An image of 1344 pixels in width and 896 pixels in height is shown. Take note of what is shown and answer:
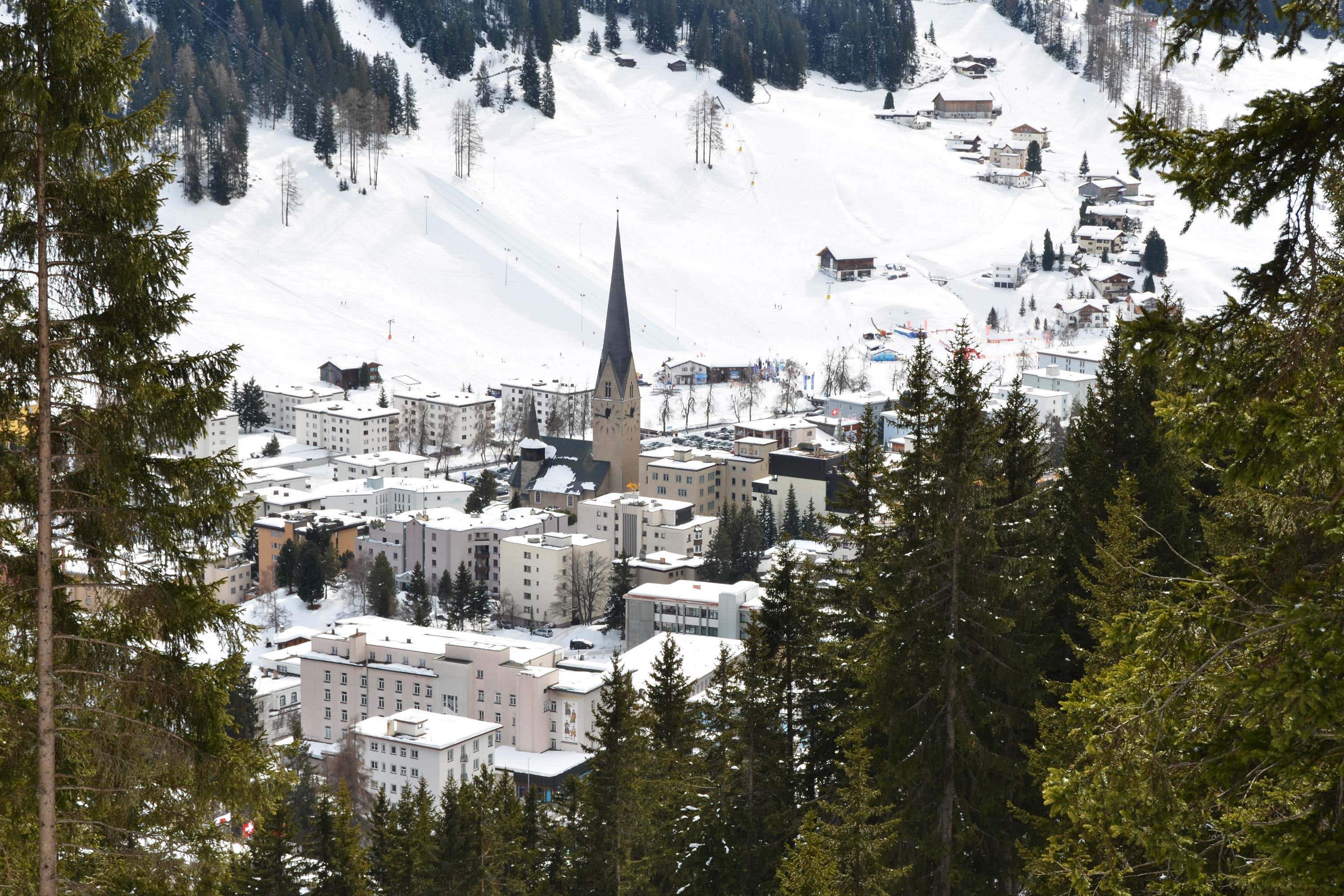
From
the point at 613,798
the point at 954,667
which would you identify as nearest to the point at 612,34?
the point at 613,798

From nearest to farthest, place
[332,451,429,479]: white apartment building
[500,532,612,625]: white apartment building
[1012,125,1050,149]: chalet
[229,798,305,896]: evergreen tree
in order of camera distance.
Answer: [229,798,305,896]: evergreen tree → [500,532,612,625]: white apartment building → [332,451,429,479]: white apartment building → [1012,125,1050,149]: chalet

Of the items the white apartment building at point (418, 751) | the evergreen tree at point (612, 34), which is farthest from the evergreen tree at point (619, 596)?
the evergreen tree at point (612, 34)

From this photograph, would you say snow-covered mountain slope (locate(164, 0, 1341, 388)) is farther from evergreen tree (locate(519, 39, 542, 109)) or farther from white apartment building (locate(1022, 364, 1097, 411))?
white apartment building (locate(1022, 364, 1097, 411))

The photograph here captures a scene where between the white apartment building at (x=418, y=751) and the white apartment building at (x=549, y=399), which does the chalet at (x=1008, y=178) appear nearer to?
the white apartment building at (x=549, y=399)

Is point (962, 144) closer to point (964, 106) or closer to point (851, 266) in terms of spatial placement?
point (964, 106)

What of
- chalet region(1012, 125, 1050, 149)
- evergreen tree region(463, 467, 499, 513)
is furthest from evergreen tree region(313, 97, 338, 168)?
chalet region(1012, 125, 1050, 149)
